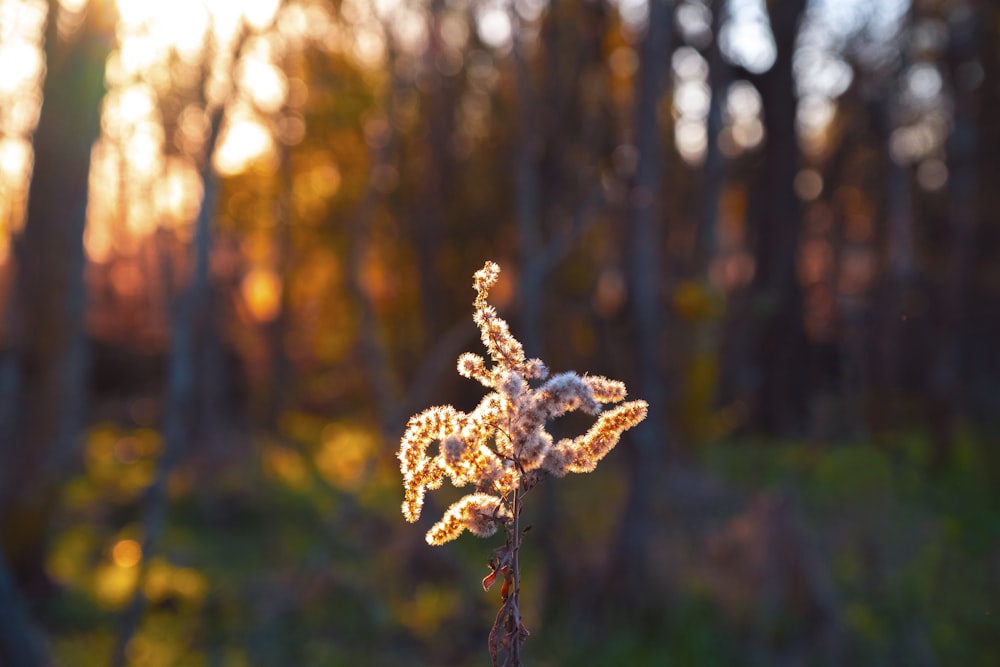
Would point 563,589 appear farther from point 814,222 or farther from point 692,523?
point 814,222

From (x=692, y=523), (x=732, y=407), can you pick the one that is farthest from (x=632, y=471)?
(x=732, y=407)

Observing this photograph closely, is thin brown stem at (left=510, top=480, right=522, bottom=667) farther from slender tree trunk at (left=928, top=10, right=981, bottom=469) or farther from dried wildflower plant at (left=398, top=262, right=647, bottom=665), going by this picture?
slender tree trunk at (left=928, top=10, right=981, bottom=469)

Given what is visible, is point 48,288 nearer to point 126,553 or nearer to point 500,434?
point 126,553

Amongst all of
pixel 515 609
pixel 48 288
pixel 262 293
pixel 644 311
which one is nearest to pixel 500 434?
pixel 515 609

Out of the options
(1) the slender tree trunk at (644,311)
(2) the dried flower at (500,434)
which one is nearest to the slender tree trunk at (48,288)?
(1) the slender tree trunk at (644,311)

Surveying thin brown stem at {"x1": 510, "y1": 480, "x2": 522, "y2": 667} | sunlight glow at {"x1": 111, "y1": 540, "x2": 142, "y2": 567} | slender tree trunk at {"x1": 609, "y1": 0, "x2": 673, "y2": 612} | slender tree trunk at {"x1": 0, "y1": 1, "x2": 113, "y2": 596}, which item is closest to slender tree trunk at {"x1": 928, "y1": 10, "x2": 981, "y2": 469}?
slender tree trunk at {"x1": 609, "y1": 0, "x2": 673, "y2": 612}

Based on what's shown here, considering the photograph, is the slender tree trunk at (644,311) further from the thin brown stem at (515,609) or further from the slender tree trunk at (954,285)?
the slender tree trunk at (954,285)
